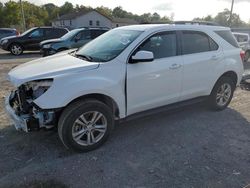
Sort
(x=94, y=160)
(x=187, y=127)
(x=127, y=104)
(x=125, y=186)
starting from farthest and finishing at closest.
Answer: (x=187, y=127), (x=127, y=104), (x=94, y=160), (x=125, y=186)

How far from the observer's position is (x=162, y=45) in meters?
4.58

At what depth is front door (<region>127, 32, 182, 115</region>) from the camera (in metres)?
4.18

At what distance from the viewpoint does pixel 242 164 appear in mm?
3719

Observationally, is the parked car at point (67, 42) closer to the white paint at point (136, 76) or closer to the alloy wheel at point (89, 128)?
the white paint at point (136, 76)

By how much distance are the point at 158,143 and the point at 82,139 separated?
1.20 meters

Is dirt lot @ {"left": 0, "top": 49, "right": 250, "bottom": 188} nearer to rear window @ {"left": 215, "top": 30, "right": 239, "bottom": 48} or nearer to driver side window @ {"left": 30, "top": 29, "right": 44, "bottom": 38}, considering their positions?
rear window @ {"left": 215, "top": 30, "right": 239, "bottom": 48}

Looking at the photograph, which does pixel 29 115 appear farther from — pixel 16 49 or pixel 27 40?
pixel 27 40

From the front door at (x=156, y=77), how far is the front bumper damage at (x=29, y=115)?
4.09 feet

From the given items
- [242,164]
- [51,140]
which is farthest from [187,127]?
[51,140]

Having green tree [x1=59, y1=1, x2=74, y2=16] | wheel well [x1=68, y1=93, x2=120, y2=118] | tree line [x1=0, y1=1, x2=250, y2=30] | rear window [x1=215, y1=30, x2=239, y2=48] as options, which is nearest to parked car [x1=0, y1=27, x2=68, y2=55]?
rear window [x1=215, y1=30, x2=239, y2=48]

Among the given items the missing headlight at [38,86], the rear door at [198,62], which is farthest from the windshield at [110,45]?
the rear door at [198,62]

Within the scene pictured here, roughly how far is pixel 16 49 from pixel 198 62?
13.6m

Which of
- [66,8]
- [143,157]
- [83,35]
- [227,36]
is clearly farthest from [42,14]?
[143,157]

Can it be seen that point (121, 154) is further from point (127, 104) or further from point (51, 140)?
point (51, 140)
